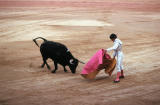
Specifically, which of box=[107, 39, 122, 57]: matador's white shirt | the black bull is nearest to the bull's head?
the black bull

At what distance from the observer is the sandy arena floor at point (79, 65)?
767 centimetres

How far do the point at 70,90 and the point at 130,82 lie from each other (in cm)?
182

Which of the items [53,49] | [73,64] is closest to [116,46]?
[73,64]

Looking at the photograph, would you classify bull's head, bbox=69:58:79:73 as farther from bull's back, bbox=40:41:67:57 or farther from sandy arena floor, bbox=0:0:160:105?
bull's back, bbox=40:41:67:57

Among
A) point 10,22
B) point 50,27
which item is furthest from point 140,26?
point 10,22

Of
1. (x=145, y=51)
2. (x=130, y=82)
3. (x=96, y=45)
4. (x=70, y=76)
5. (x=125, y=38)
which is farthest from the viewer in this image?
(x=125, y=38)

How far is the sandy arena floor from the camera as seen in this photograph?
7.67 meters

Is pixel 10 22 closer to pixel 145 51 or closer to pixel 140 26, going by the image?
pixel 140 26

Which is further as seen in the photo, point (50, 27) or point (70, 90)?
point (50, 27)

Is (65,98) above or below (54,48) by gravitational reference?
below

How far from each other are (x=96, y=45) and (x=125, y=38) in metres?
2.43

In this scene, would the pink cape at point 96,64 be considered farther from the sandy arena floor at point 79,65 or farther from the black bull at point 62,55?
the black bull at point 62,55

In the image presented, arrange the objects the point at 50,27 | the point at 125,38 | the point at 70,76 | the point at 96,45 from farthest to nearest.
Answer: the point at 50,27 < the point at 125,38 < the point at 96,45 < the point at 70,76

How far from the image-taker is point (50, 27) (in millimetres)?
19453
